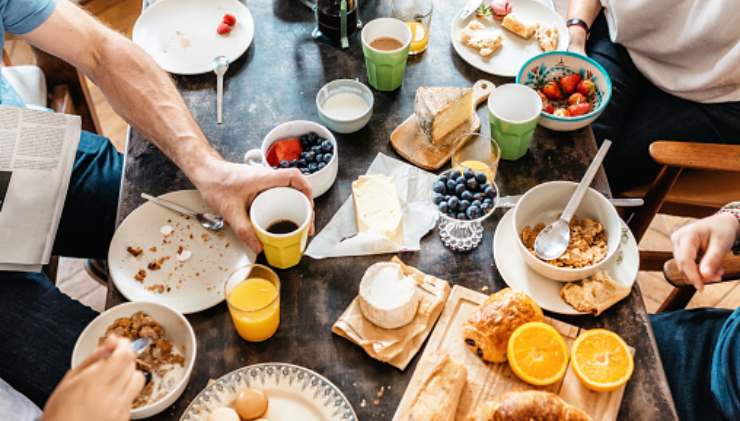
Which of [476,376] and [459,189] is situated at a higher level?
[459,189]

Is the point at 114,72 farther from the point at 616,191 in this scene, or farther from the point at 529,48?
the point at 616,191

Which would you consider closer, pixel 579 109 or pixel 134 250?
pixel 134 250

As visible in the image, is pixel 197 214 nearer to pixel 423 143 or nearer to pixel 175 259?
pixel 175 259

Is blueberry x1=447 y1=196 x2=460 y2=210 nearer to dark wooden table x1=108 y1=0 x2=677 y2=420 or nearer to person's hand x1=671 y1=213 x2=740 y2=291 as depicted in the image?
dark wooden table x1=108 y1=0 x2=677 y2=420

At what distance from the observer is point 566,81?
1.78 meters

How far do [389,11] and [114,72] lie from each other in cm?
80

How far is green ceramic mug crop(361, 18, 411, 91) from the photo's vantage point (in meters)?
1.71

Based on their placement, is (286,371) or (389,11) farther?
(389,11)

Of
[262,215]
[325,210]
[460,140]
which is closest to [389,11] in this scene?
[460,140]

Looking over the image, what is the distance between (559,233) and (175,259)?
0.86 meters

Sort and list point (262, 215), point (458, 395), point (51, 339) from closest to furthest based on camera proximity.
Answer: point (458, 395), point (262, 215), point (51, 339)

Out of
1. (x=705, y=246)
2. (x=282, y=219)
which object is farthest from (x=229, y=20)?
(x=705, y=246)

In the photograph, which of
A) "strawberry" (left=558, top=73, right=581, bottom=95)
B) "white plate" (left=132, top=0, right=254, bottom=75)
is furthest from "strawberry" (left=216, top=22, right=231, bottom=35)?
"strawberry" (left=558, top=73, right=581, bottom=95)

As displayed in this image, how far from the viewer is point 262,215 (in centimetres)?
144
